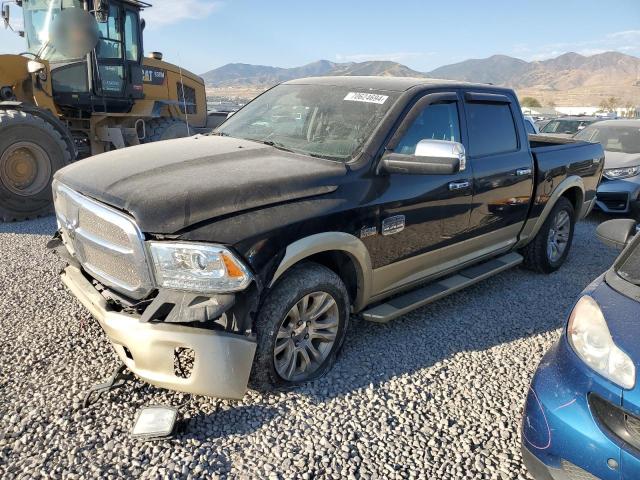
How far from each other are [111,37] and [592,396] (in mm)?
9006

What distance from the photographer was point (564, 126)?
554 inches

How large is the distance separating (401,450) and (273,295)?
1083mm

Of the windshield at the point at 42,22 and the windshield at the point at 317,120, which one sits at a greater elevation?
the windshield at the point at 42,22

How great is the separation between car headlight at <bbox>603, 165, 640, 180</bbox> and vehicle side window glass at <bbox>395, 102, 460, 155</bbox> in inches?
223

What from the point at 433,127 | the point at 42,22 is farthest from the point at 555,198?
the point at 42,22

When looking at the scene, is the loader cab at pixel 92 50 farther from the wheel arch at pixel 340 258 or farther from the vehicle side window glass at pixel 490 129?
the wheel arch at pixel 340 258

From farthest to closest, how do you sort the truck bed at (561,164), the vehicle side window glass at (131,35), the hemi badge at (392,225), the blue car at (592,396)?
the vehicle side window glass at (131,35)
the truck bed at (561,164)
the hemi badge at (392,225)
the blue car at (592,396)

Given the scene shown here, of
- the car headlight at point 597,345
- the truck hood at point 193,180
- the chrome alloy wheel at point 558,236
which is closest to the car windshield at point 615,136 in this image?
the chrome alloy wheel at point 558,236

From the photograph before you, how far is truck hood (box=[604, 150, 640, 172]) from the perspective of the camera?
830 cm

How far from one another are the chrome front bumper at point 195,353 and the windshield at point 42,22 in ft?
22.9

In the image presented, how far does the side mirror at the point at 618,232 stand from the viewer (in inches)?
117

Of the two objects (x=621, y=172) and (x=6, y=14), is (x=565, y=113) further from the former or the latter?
(x=6, y=14)

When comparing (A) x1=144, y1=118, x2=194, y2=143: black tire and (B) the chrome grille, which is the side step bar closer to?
(B) the chrome grille

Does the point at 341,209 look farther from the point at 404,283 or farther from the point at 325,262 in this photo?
the point at 404,283
